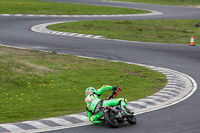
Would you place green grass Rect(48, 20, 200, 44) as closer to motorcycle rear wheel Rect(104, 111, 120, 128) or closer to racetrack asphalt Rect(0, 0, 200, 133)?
racetrack asphalt Rect(0, 0, 200, 133)

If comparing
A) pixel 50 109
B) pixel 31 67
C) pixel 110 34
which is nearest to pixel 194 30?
pixel 110 34

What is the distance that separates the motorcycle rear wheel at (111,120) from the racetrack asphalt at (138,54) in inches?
7.1

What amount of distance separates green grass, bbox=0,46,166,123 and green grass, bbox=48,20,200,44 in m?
11.4

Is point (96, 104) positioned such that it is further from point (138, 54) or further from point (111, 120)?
point (138, 54)

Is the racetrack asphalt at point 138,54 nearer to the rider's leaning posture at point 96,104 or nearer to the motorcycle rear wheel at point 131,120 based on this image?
the motorcycle rear wheel at point 131,120

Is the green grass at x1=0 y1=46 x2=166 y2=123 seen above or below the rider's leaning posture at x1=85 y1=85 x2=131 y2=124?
below

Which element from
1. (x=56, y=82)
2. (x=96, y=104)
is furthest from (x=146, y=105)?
(x=56, y=82)

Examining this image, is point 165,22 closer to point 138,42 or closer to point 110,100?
point 138,42

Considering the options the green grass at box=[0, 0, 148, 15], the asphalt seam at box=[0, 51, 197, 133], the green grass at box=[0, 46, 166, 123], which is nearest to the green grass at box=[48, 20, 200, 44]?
the green grass at box=[0, 0, 148, 15]

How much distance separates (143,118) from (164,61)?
46.6ft

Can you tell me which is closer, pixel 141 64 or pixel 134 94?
pixel 134 94

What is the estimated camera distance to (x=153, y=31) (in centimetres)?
4428

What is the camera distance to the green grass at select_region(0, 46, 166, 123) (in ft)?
58.0

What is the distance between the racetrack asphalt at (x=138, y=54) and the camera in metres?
15.1
